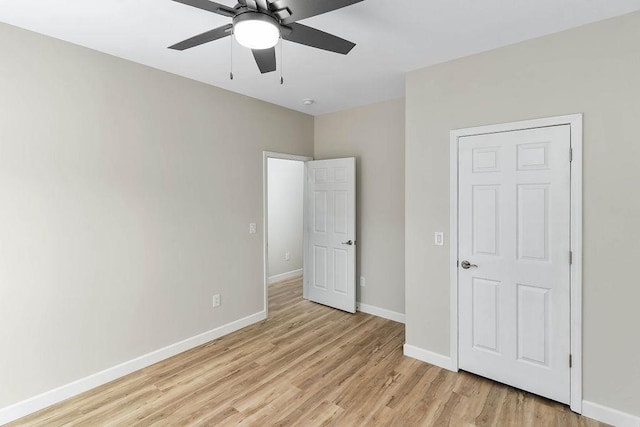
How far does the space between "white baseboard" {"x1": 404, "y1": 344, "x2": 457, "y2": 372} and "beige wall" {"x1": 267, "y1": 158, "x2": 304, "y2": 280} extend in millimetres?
3222

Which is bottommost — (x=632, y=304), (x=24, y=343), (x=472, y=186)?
(x=24, y=343)

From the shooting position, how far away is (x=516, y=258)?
2479mm

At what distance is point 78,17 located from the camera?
6.88 ft

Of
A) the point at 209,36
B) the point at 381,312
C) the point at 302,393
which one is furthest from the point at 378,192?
the point at 209,36

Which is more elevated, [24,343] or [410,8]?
[410,8]

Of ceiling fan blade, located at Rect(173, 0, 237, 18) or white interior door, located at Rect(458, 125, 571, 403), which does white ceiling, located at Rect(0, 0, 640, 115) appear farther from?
white interior door, located at Rect(458, 125, 571, 403)

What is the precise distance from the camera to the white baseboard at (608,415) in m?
2.05

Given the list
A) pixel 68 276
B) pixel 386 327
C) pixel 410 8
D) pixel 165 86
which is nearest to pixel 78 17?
pixel 165 86

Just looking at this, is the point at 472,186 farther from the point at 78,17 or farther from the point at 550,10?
the point at 78,17

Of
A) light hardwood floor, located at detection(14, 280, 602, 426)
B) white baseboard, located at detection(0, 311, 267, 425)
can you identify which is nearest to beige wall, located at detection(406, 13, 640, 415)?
light hardwood floor, located at detection(14, 280, 602, 426)

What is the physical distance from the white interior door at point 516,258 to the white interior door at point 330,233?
5.29 feet

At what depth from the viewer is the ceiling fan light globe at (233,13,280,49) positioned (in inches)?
57.0

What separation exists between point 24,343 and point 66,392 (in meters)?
0.49

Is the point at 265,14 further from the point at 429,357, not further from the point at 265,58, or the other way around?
the point at 429,357
